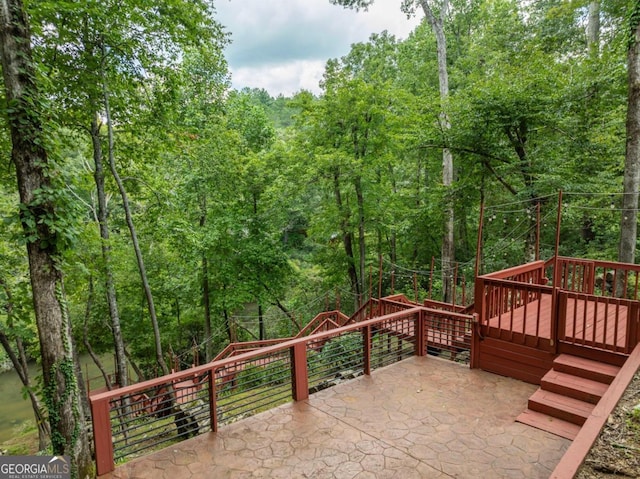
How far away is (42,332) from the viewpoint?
4168mm

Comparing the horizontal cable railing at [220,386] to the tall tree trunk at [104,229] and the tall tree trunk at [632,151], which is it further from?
the tall tree trunk at [632,151]

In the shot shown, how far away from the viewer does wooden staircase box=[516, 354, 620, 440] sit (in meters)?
4.20

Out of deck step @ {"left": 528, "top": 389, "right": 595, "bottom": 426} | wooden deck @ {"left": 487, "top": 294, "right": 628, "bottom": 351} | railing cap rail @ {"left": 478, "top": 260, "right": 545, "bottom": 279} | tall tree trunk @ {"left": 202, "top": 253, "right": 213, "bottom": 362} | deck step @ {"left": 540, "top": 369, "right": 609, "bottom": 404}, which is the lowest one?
tall tree trunk @ {"left": 202, "top": 253, "right": 213, "bottom": 362}

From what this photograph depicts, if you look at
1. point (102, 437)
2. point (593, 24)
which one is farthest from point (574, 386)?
point (593, 24)

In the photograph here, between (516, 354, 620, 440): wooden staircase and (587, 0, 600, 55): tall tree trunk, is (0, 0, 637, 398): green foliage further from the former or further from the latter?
(516, 354, 620, 440): wooden staircase

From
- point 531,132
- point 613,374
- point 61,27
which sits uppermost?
point 61,27

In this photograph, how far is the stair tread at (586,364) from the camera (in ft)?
15.0

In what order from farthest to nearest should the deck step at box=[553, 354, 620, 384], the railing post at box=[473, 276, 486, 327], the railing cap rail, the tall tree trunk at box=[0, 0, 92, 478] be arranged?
the railing cap rail
the railing post at box=[473, 276, 486, 327]
the deck step at box=[553, 354, 620, 384]
the tall tree trunk at box=[0, 0, 92, 478]

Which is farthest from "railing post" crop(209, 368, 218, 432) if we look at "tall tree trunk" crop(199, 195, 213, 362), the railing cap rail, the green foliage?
"tall tree trunk" crop(199, 195, 213, 362)

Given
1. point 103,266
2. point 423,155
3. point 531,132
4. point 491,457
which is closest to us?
point 491,457

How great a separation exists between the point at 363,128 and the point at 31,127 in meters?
9.73

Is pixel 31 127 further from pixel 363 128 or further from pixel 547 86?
pixel 547 86

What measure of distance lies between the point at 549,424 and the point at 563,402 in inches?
15.1

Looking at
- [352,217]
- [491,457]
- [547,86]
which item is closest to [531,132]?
[547,86]
